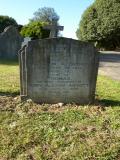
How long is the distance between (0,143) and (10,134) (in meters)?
0.37

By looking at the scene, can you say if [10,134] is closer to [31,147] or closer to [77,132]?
[31,147]

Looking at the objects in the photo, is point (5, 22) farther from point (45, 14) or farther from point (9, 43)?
point (9, 43)

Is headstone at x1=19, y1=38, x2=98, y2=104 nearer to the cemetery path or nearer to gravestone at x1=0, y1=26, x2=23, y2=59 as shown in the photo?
the cemetery path

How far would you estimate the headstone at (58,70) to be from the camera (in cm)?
732

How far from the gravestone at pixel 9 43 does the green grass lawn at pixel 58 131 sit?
49.2 ft

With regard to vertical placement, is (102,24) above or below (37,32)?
above

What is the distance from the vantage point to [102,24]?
145ft

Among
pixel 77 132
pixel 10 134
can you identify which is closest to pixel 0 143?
pixel 10 134

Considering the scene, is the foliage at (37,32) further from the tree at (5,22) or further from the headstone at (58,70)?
the headstone at (58,70)

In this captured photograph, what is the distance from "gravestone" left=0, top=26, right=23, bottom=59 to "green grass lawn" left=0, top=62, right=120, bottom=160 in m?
15.0

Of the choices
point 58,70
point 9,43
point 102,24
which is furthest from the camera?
point 102,24

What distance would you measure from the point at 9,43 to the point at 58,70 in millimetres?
15528

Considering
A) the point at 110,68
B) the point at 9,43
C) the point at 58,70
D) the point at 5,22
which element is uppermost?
the point at 58,70

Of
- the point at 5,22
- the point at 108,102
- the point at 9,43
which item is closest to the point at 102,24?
the point at 5,22
